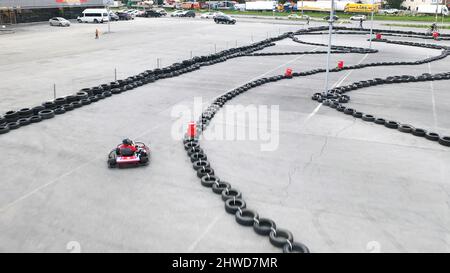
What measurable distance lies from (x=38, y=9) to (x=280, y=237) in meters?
61.9

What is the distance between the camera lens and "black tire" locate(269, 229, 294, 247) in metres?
7.57

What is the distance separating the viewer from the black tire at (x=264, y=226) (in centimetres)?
797

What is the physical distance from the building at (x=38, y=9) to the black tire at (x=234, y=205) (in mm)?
51211

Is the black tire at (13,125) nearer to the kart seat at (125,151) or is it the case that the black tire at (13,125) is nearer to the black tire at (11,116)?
the black tire at (11,116)

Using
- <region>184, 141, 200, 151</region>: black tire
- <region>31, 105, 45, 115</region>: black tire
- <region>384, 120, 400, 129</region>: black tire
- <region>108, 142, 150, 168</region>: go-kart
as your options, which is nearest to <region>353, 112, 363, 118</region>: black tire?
<region>384, 120, 400, 129</region>: black tire

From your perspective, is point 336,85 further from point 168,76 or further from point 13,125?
point 13,125

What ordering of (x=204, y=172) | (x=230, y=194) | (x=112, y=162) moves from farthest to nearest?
(x=112, y=162)
(x=204, y=172)
(x=230, y=194)

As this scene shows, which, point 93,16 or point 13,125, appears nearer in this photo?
point 13,125

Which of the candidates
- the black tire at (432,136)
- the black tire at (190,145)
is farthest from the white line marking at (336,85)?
the black tire at (190,145)

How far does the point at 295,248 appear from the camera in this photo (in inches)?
293

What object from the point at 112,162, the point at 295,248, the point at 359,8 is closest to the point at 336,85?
the point at 112,162

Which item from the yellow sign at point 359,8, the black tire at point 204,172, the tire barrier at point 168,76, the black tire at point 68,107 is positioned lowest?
the black tire at point 204,172
